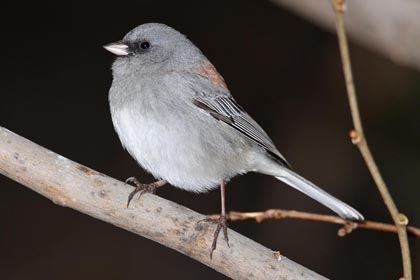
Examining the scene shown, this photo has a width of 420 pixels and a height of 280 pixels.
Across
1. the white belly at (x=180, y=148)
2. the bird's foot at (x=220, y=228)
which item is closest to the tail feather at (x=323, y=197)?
the white belly at (x=180, y=148)

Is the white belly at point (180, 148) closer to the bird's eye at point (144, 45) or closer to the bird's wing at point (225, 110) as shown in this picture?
the bird's wing at point (225, 110)

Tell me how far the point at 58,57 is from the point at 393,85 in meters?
2.86

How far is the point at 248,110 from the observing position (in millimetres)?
5422

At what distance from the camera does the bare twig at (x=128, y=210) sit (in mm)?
2467

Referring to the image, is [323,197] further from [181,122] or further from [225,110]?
[181,122]

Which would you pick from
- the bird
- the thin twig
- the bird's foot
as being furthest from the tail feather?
the thin twig

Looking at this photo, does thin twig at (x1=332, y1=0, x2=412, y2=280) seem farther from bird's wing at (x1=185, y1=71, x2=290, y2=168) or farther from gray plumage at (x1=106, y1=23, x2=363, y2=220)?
bird's wing at (x1=185, y1=71, x2=290, y2=168)

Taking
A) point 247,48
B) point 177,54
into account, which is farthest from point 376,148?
point 177,54

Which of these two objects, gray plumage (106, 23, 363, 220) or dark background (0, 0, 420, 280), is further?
dark background (0, 0, 420, 280)

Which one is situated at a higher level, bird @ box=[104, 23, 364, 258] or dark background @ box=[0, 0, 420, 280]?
dark background @ box=[0, 0, 420, 280]

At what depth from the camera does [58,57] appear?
5.39 meters

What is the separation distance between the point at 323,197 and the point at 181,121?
879mm

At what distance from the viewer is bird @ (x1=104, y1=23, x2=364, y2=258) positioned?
9.97 feet

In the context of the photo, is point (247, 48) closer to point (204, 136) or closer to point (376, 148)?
point (376, 148)
